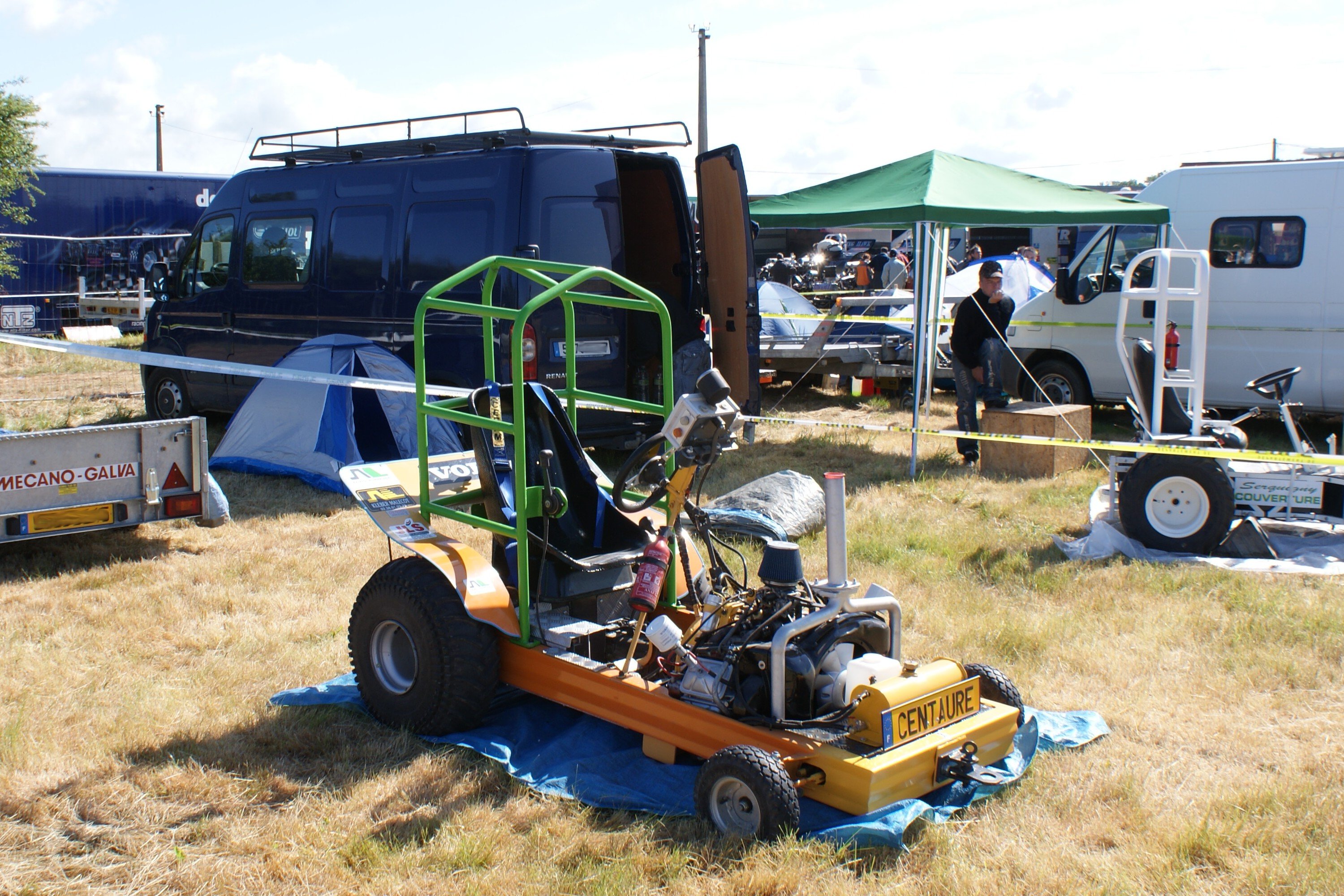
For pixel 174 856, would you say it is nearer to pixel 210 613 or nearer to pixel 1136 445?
pixel 210 613

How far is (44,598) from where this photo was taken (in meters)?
5.79

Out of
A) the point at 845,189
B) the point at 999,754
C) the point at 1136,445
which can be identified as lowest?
the point at 999,754

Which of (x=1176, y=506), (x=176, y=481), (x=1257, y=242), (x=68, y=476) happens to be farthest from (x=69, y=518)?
(x=1257, y=242)

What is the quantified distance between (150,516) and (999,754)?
5.15 m

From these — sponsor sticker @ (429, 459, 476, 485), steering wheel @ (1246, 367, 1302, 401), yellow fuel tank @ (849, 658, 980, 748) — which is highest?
steering wheel @ (1246, 367, 1302, 401)

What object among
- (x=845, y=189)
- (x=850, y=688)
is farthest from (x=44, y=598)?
(x=845, y=189)

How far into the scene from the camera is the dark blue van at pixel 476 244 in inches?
310

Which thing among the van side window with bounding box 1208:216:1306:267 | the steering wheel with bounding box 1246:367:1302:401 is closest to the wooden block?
the steering wheel with bounding box 1246:367:1302:401

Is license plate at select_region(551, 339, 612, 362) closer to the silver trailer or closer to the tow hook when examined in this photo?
the silver trailer

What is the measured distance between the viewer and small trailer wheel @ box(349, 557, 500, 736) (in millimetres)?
4051

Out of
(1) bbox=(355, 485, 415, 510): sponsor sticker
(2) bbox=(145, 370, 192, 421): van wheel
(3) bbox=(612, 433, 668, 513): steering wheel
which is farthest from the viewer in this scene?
(2) bbox=(145, 370, 192, 421): van wheel

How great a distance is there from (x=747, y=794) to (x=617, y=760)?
0.78 meters

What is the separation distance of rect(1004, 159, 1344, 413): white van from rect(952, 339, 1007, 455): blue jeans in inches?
73.0

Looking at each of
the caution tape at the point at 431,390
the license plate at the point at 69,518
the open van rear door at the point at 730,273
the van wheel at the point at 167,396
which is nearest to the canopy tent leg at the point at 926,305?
the caution tape at the point at 431,390
